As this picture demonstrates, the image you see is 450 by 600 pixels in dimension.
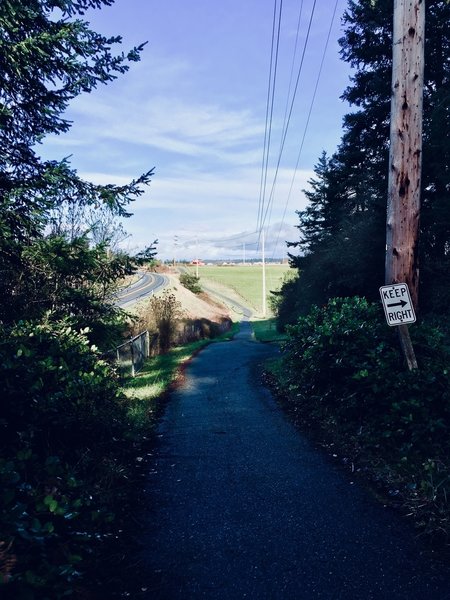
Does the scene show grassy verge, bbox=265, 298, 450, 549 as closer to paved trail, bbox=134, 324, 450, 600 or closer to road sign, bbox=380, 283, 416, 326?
paved trail, bbox=134, 324, 450, 600

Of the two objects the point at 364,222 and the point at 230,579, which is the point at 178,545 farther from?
the point at 364,222

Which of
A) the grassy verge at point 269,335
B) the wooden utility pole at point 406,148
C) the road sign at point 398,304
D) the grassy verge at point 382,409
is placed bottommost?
the grassy verge at point 269,335

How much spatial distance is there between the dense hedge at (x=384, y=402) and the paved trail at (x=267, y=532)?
20.5 inches

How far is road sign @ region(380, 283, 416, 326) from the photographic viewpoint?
18.7 ft

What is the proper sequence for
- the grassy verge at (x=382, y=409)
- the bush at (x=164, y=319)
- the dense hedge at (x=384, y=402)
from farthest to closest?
the bush at (x=164, y=319)
the dense hedge at (x=384, y=402)
the grassy verge at (x=382, y=409)

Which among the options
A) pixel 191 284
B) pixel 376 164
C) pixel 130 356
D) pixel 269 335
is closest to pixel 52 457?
pixel 130 356

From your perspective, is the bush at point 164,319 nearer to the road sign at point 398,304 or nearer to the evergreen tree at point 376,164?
the evergreen tree at point 376,164

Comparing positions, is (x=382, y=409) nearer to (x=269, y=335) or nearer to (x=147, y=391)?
(x=147, y=391)

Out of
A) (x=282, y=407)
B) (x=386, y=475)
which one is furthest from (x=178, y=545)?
(x=282, y=407)

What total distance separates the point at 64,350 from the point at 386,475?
4.99 m

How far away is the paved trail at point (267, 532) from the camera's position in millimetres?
3184

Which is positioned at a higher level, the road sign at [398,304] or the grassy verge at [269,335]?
the road sign at [398,304]

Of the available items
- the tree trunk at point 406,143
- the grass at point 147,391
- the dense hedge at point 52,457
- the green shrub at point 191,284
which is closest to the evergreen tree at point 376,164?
the tree trunk at point 406,143

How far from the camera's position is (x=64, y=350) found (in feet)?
20.7
